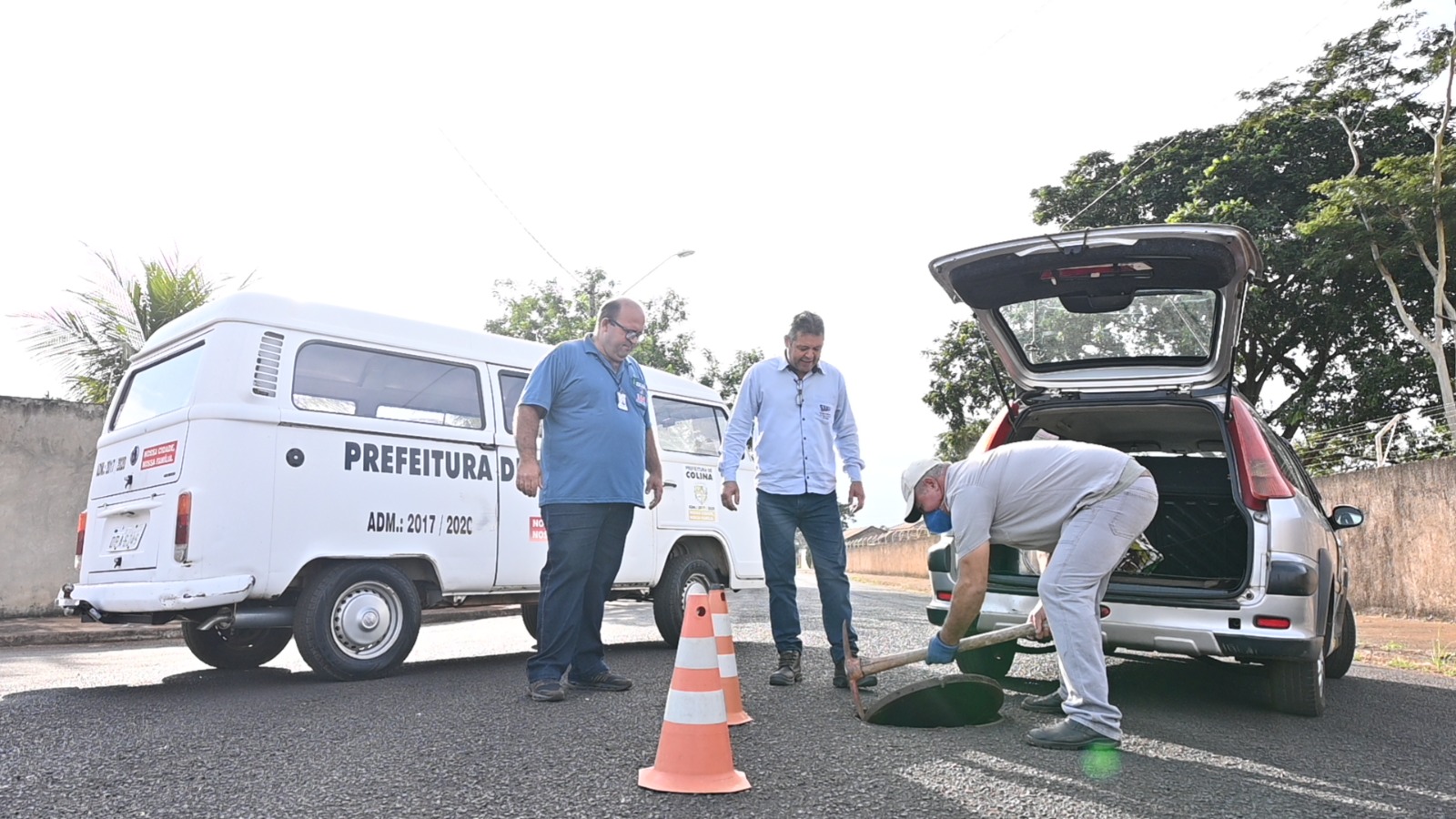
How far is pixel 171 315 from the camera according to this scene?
1411 cm

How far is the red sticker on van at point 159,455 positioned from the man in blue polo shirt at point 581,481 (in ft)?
5.85

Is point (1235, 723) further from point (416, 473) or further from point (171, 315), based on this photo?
point (171, 315)

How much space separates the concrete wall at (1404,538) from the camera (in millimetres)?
11070

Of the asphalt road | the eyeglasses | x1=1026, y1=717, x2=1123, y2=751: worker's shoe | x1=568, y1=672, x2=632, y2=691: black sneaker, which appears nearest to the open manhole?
the asphalt road

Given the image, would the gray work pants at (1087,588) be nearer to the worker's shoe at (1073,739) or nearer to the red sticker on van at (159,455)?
the worker's shoe at (1073,739)

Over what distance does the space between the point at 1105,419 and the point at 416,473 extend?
3.82 meters

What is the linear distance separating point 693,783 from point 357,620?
117 inches

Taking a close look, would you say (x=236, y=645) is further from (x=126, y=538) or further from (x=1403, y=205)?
(x=1403, y=205)

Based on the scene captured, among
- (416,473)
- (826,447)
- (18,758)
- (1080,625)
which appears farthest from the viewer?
(416,473)

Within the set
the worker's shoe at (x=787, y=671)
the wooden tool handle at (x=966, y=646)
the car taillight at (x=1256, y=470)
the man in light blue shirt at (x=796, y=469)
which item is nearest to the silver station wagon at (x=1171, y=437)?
the car taillight at (x=1256, y=470)

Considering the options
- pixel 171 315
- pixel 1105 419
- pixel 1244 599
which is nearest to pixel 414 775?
pixel 1244 599

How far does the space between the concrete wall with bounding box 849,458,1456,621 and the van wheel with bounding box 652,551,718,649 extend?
8871 millimetres

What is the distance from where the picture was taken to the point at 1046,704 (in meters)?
4.44

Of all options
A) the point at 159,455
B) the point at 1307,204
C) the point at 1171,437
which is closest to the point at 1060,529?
the point at 1171,437
